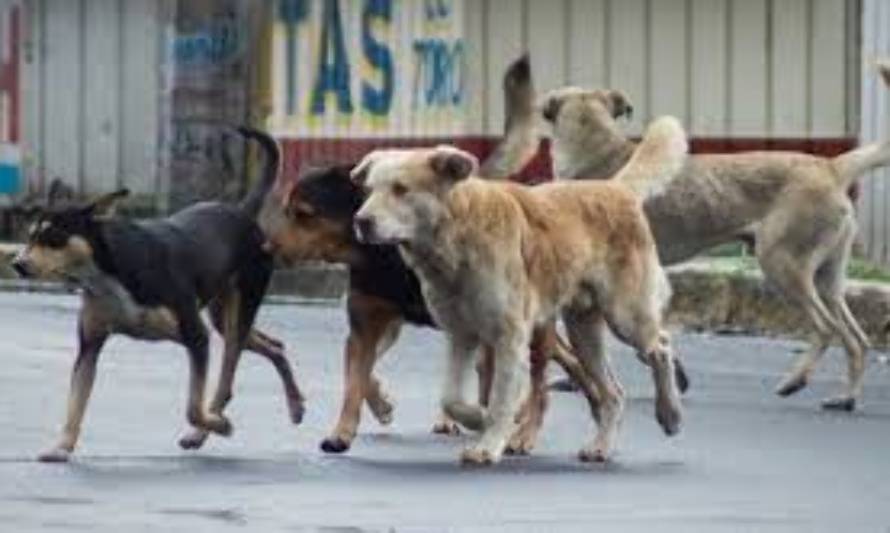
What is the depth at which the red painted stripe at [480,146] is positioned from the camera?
27.1m

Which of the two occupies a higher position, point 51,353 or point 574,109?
point 574,109

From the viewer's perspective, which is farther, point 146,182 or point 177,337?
point 146,182

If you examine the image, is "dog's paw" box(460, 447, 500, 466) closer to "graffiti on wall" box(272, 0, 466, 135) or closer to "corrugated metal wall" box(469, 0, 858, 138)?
"corrugated metal wall" box(469, 0, 858, 138)

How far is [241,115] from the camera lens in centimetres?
2997

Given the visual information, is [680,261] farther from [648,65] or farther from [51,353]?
[648,65]

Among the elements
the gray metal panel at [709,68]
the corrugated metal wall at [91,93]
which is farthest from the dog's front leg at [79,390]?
the corrugated metal wall at [91,93]

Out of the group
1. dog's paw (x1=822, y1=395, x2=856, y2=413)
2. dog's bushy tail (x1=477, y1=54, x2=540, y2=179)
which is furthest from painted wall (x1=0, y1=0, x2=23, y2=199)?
dog's bushy tail (x1=477, y1=54, x2=540, y2=179)

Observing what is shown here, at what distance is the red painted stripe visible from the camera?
2706cm

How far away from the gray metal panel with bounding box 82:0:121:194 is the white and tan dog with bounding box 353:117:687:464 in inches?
688

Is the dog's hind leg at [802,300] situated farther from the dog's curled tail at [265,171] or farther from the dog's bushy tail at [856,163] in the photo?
the dog's curled tail at [265,171]

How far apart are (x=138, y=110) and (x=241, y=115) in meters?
2.59

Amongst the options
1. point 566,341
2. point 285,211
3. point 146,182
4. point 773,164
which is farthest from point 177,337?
point 146,182

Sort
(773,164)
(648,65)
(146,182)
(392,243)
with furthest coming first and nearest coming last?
1. (146,182)
2. (648,65)
3. (773,164)
4. (392,243)

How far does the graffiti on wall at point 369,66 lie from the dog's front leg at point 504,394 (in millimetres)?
14850
